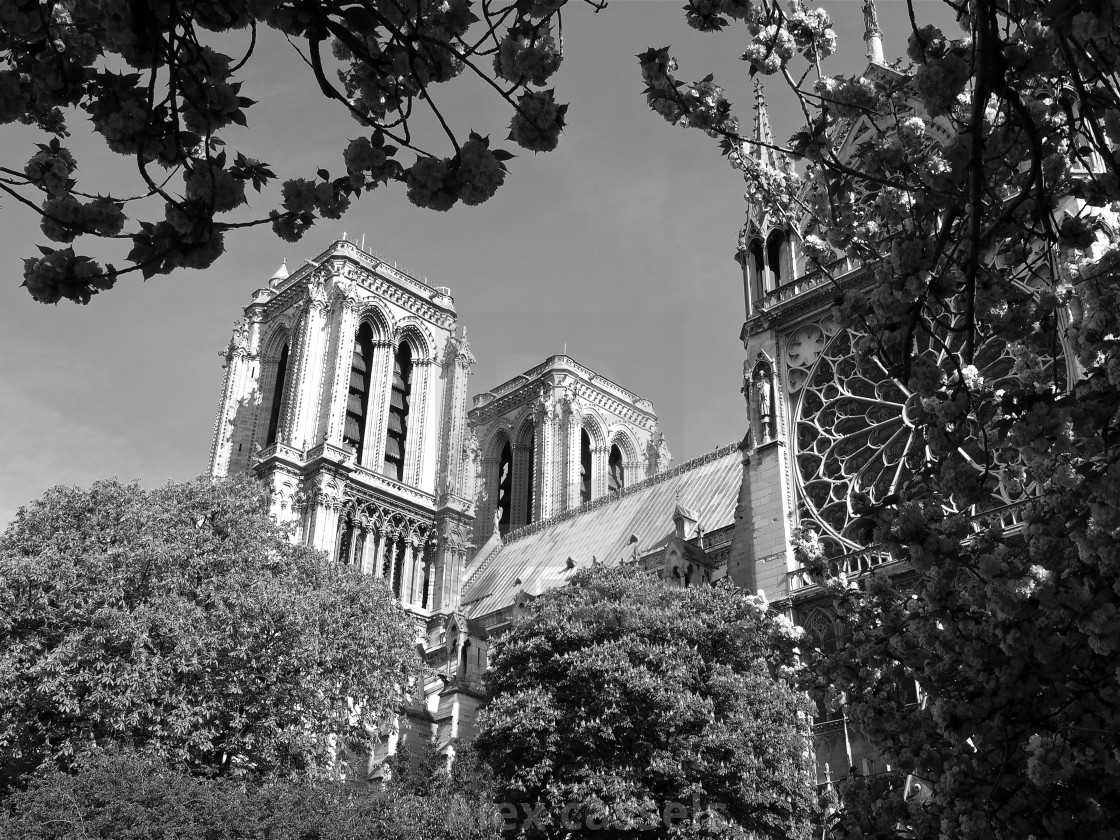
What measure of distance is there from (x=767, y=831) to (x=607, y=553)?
25.0m

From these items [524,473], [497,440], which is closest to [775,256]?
[524,473]

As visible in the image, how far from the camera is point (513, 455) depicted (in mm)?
63281

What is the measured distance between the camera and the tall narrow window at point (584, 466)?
198 feet

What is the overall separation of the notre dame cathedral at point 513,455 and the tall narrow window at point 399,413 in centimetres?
14

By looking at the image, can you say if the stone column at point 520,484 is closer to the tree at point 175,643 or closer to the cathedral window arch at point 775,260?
the tree at point 175,643

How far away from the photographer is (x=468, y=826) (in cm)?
1991

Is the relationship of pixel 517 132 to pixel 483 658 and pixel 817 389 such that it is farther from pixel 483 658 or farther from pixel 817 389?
pixel 483 658

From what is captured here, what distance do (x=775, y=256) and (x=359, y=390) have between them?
26.8 metres

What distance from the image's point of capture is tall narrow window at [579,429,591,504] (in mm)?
60406

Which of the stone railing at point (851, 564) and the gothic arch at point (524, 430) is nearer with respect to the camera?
the stone railing at point (851, 564)

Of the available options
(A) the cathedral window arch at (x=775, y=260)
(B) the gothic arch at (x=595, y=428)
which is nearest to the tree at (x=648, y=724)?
(A) the cathedral window arch at (x=775, y=260)

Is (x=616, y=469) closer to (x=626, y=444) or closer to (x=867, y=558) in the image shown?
(x=626, y=444)

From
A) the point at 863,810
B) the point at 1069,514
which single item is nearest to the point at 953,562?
the point at 1069,514

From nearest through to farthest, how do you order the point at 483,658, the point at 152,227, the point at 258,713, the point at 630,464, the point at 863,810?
the point at 152,227, the point at 863,810, the point at 258,713, the point at 483,658, the point at 630,464
